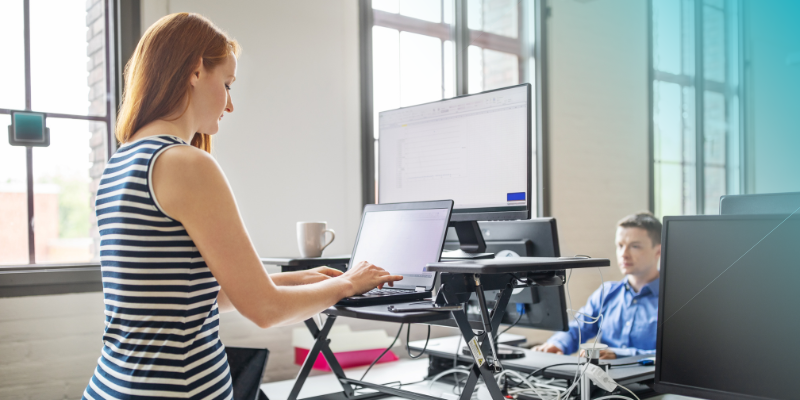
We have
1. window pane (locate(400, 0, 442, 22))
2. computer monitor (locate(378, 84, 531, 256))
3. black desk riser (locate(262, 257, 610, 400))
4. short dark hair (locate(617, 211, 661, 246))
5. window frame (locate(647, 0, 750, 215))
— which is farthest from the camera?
window pane (locate(400, 0, 442, 22))

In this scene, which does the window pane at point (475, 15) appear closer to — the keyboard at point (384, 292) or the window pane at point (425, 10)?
the window pane at point (425, 10)

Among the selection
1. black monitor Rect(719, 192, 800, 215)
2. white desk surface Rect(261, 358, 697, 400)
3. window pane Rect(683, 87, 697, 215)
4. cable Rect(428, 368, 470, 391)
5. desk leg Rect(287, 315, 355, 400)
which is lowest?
white desk surface Rect(261, 358, 697, 400)

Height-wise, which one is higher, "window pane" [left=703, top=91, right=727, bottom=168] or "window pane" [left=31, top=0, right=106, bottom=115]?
"window pane" [left=31, top=0, right=106, bottom=115]

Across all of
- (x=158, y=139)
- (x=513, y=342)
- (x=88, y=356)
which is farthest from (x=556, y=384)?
(x=88, y=356)

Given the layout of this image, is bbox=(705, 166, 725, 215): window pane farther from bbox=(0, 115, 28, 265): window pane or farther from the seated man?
bbox=(0, 115, 28, 265): window pane

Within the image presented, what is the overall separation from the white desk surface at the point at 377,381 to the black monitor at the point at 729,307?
1.21ft

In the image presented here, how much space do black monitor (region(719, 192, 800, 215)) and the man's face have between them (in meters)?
1.55

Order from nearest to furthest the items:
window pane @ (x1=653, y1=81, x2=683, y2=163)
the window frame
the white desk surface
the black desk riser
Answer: the window frame → window pane @ (x1=653, y1=81, x2=683, y2=163) → the black desk riser → the white desk surface

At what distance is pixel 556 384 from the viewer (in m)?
1.36

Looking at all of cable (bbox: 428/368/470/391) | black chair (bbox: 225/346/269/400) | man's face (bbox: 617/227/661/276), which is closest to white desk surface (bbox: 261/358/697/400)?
cable (bbox: 428/368/470/391)

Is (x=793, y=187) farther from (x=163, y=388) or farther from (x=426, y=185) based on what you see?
(x=426, y=185)

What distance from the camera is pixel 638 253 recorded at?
2.31m

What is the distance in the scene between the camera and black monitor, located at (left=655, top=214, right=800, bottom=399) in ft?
2.85

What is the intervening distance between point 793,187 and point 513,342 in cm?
122
